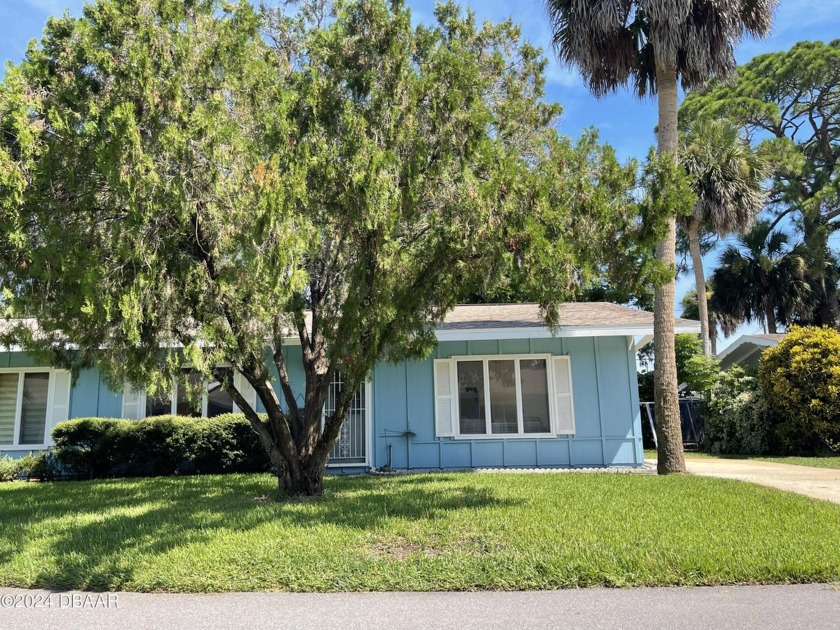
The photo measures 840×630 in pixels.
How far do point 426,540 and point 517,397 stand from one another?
6745mm

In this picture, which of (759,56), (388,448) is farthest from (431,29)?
(759,56)

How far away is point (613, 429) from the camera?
1208 cm

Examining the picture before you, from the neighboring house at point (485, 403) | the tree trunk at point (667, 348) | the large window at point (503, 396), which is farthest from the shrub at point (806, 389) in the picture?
the large window at point (503, 396)

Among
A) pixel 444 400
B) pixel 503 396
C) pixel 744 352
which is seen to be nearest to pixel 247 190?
pixel 444 400

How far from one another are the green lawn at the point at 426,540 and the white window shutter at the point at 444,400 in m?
3.58

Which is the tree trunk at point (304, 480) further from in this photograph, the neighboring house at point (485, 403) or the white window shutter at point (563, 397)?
the white window shutter at point (563, 397)

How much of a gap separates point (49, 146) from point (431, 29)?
4327 millimetres

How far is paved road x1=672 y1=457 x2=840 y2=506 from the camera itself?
8.73 metres

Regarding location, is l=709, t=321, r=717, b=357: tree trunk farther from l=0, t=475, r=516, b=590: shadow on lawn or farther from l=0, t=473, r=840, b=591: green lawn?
l=0, t=475, r=516, b=590: shadow on lawn

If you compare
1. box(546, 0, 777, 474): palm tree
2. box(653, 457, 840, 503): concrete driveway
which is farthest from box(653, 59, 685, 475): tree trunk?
box(653, 457, 840, 503): concrete driveway

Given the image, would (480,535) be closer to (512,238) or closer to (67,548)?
(512,238)

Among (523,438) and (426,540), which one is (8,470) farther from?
(523,438)

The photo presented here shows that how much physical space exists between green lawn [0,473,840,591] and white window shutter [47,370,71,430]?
4203 mm

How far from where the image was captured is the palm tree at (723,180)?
59.8 ft
